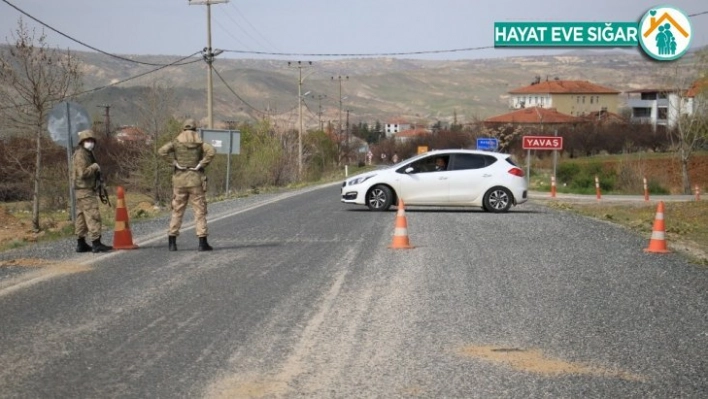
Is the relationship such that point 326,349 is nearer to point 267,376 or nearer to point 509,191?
point 267,376

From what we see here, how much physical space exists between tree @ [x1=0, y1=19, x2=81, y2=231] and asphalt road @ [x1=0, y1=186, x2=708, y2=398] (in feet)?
56.4

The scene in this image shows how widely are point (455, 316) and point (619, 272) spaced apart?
4.25 meters

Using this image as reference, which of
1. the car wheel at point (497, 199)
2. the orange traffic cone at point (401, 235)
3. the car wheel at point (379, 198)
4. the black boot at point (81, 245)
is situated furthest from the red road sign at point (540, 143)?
the black boot at point (81, 245)

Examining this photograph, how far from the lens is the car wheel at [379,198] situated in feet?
76.2

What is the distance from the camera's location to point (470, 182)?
23.1 meters

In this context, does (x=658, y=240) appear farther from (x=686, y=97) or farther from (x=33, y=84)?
(x=686, y=97)

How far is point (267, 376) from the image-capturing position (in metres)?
6.11

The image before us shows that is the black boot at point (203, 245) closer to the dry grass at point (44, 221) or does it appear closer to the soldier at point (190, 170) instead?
the soldier at point (190, 170)

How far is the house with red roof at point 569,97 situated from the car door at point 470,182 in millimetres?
Result: 158628

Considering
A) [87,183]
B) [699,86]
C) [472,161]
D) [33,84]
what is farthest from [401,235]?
[699,86]

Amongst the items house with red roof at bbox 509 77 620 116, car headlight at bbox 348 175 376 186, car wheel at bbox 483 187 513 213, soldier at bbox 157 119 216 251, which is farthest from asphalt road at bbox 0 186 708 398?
house with red roof at bbox 509 77 620 116

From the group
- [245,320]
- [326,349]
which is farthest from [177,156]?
[326,349]

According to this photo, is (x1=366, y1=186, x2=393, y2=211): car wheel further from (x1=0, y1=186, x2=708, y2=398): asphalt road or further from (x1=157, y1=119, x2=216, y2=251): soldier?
(x1=157, y1=119, x2=216, y2=251): soldier

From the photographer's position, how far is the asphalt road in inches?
236
